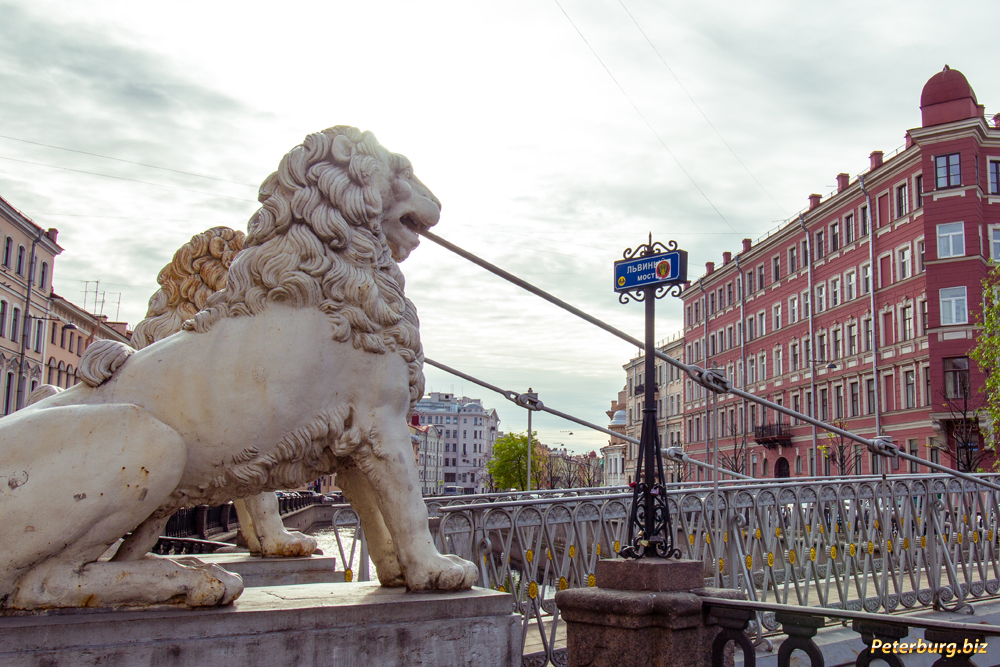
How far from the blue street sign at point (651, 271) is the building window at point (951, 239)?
95.4 ft

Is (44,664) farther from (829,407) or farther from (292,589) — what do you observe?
(829,407)

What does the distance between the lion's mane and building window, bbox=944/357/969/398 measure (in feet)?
96.7

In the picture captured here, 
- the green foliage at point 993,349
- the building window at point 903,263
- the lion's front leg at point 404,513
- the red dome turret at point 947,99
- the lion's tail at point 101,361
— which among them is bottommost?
the lion's front leg at point 404,513

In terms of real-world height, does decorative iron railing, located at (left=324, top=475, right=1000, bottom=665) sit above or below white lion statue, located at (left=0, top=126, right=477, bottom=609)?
below

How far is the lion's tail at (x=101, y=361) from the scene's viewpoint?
2.71m

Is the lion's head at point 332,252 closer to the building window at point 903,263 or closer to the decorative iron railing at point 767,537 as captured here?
the decorative iron railing at point 767,537

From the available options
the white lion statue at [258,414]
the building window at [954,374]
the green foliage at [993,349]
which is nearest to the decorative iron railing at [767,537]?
the white lion statue at [258,414]

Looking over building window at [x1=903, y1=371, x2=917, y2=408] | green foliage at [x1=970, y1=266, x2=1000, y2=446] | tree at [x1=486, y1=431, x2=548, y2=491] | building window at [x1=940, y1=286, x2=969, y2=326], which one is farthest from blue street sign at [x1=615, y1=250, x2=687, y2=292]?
tree at [x1=486, y1=431, x2=548, y2=491]

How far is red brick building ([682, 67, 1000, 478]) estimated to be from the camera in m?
29.0

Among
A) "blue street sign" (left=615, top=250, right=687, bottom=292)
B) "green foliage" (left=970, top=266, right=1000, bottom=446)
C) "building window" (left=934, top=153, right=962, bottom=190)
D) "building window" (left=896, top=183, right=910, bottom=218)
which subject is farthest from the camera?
"building window" (left=896, top=183, right=910, bottom=218)

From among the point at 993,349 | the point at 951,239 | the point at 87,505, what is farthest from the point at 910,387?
the point at 87,505

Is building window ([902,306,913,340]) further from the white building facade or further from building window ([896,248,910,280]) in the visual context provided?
the white building facade

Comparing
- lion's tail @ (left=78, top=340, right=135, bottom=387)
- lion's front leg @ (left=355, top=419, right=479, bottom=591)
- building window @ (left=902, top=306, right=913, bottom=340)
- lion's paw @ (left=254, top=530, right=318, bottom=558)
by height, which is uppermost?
building window @ (left=902, top=306, right=913, bottom=340)

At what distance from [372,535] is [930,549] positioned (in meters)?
6.33
